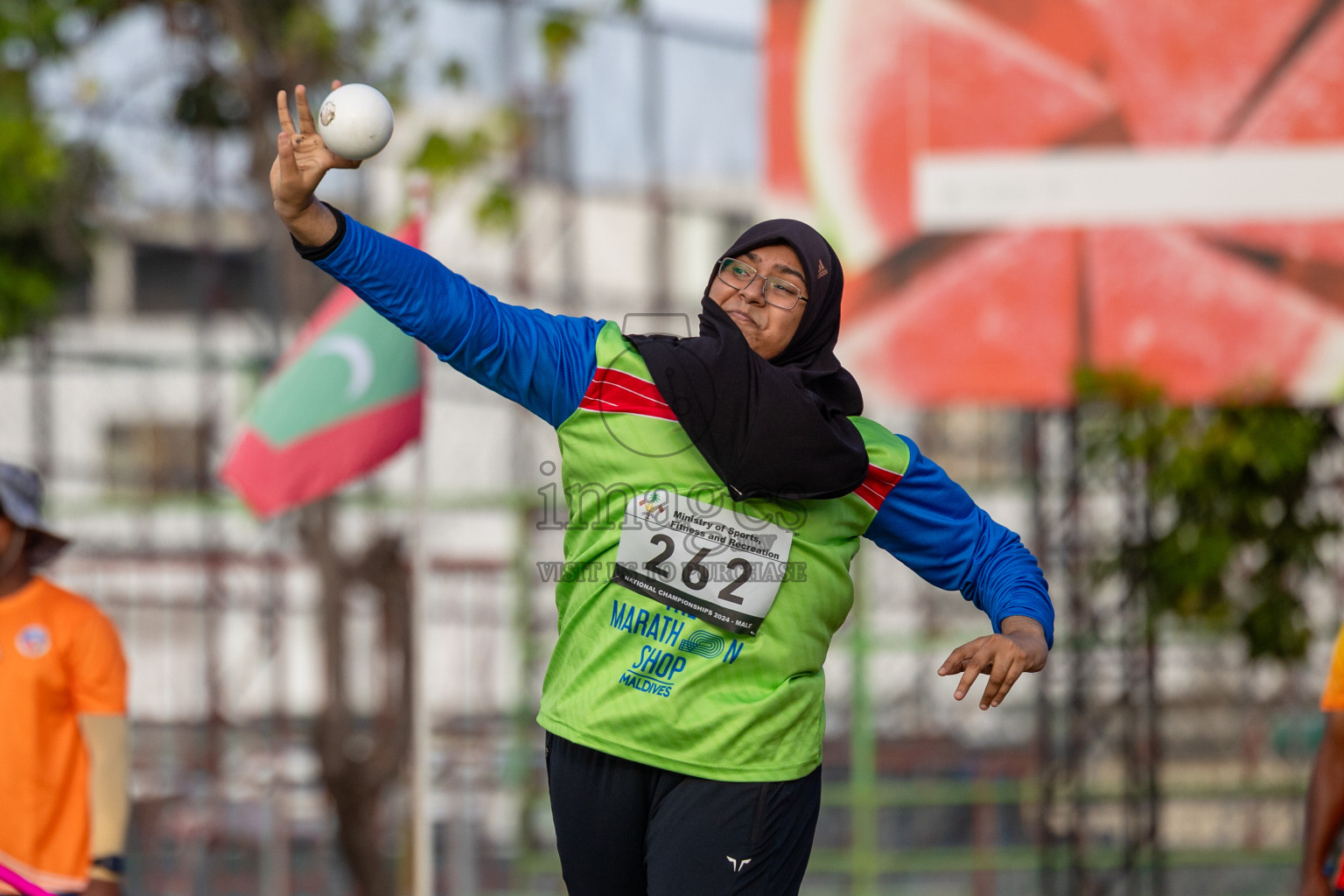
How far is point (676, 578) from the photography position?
6.49ft

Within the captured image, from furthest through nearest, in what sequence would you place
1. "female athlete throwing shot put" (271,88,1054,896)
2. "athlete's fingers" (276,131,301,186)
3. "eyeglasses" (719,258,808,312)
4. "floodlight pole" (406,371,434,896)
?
1. "floodlight pole" (406,371,434,896)
2. "eyeglasses" (719,258,808,312)
3. "female athlete throwing shot put" (271,88,1054,896)
4. "athlete's fingers" (276,131,301,186)

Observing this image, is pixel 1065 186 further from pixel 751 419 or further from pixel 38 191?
pixel 38 191

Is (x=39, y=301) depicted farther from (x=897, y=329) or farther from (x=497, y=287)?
(x=897, y=329)

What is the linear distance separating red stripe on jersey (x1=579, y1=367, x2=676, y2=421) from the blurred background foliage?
3969 mm

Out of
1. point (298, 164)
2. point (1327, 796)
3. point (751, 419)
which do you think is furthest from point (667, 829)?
point (1327, 796)

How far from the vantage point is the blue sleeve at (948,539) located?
2.17 m

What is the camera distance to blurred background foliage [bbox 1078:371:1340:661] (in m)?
Answer: 5.79

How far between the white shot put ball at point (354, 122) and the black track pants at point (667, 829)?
0.86m

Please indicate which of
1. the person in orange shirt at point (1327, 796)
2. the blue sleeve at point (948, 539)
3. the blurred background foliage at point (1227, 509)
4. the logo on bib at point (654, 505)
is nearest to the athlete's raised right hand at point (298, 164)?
the logo on bib at point (654, 505)

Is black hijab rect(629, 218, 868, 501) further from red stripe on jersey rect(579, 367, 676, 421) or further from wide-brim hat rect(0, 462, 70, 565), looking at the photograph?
wide-brim hat rect(0, 462, 70, 565)

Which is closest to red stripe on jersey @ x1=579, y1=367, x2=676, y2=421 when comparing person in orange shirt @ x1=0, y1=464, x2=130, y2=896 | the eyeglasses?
the eyeglasses

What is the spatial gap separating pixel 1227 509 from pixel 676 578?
4.66m

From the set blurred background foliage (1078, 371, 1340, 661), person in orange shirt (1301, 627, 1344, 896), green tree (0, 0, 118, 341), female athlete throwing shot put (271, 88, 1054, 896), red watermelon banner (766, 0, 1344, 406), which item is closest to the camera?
female athlete throwing shot put (271, 88, 1054, 896)

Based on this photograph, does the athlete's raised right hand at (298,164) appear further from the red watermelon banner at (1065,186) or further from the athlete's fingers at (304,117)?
the red watermelon banner at (1065,186)
